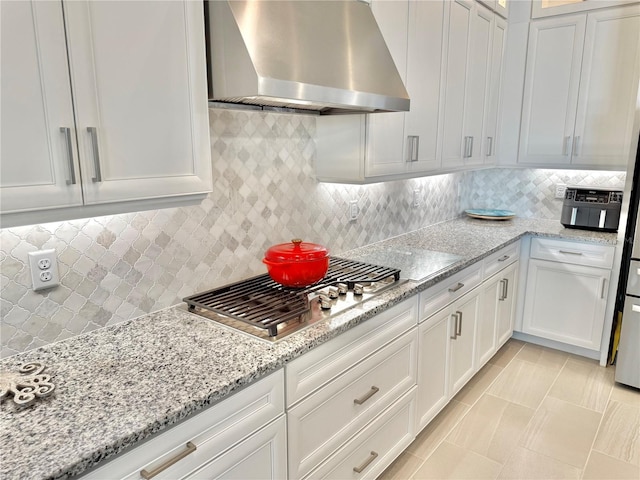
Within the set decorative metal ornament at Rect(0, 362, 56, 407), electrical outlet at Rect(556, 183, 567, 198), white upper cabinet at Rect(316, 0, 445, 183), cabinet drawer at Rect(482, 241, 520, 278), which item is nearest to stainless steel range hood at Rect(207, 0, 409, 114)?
white upper cabinet at Rect(316, 0, 445, 183)

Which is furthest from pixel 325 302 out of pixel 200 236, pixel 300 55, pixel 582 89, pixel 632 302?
pixel 582 89

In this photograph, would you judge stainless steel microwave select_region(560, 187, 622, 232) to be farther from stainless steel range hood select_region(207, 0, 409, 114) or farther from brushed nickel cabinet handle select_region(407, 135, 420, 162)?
stainless steel range hood select_region(207, 0, 409, 114)

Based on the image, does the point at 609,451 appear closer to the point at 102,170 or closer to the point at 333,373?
the point at 333,373

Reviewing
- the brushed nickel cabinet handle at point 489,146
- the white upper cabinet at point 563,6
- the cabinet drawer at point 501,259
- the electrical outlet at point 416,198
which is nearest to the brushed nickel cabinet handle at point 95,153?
the cabinet drawer at point 501,259

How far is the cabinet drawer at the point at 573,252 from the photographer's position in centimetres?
299

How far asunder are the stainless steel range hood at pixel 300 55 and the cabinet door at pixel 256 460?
105cm

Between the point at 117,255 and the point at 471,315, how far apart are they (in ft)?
6.49

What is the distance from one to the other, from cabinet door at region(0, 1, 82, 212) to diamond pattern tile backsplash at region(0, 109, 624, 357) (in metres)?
0.35

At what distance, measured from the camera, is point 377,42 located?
192 centimetres

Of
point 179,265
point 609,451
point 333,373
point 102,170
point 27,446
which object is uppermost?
point 102,170

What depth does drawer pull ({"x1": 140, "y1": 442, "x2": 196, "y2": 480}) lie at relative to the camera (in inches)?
41.1

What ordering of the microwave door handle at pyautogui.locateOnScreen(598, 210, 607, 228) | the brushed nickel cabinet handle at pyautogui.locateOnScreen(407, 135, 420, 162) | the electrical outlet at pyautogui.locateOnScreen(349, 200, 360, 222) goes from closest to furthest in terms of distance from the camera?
the brushed nickel cabinet handle at pyautogui.locateOnScreen(407, 135, 420, 162), the electrical outlet at pyautogui.locateOnScreen(349, 200, 360, 222), the microwave door handle at pyautogui.locateOnScreen(598, 210, 607, 228)

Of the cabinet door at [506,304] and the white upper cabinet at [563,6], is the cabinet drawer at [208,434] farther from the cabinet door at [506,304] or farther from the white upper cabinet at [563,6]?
the white upper cabinet at [563,6]

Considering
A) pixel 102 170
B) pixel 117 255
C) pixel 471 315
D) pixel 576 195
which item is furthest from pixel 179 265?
pixel 576 195
